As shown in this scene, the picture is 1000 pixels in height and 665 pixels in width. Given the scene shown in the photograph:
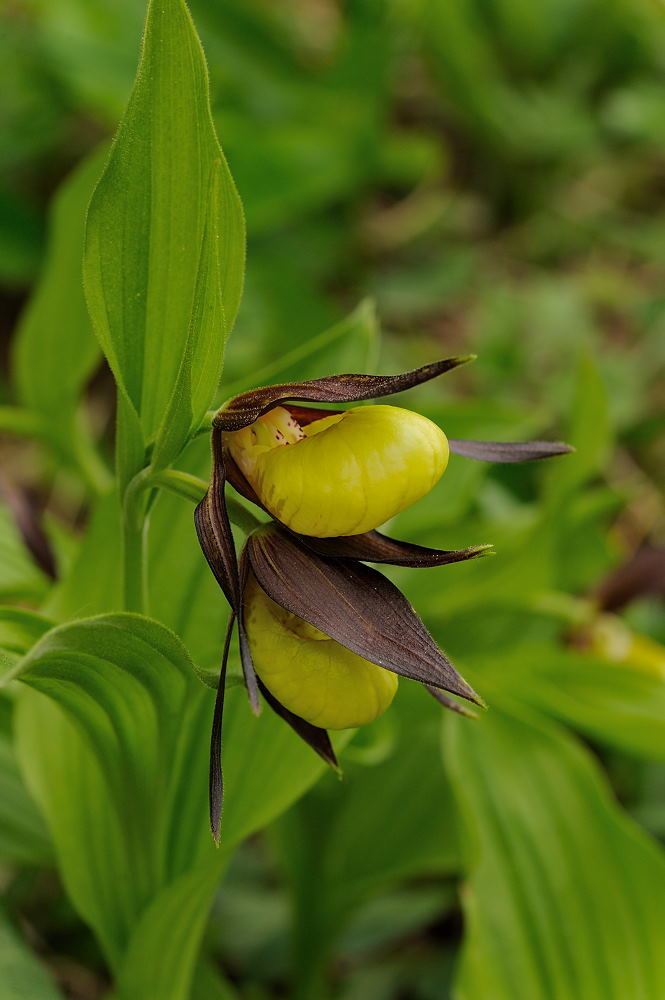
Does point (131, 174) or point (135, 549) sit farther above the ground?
point (131, 174)

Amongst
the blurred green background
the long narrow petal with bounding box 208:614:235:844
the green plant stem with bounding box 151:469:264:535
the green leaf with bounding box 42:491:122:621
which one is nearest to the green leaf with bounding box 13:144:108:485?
the blurred green background

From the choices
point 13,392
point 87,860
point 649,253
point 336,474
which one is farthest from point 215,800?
point 649,253

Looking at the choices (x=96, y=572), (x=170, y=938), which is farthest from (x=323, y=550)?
(x=170, y=938)

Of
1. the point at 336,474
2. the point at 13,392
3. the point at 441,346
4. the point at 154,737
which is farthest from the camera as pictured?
the point at 441,346

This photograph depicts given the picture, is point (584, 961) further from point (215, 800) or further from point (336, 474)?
point (336, 474)

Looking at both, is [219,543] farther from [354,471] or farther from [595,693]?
[595,693]
